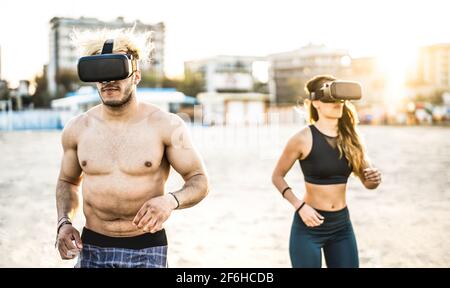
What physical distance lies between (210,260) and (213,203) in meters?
2.74

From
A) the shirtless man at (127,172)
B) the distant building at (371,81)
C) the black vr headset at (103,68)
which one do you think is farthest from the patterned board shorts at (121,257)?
the distant building at (371,81)

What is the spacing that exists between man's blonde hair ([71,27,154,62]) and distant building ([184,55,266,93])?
48.7m

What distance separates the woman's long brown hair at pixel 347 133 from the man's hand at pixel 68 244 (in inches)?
57.5

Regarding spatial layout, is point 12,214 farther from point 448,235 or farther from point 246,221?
point 448,235

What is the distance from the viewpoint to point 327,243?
2.82m

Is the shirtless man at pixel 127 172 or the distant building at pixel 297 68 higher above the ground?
the distant building at pixel 297 68

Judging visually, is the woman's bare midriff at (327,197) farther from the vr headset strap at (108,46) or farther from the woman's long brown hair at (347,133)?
the vr headset strap at (108,46)

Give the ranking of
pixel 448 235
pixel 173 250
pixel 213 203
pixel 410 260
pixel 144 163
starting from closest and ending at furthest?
pixel 144 163, pixel 410 260, pixel 173 250, pixel 448 235, pixel 213 203

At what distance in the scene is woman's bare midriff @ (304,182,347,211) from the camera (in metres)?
2.83

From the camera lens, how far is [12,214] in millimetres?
6344

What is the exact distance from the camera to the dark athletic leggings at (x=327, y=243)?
2.75m

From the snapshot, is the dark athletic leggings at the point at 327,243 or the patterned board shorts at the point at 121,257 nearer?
the patterned board shorts at the point at 121,257

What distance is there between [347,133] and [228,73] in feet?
185
